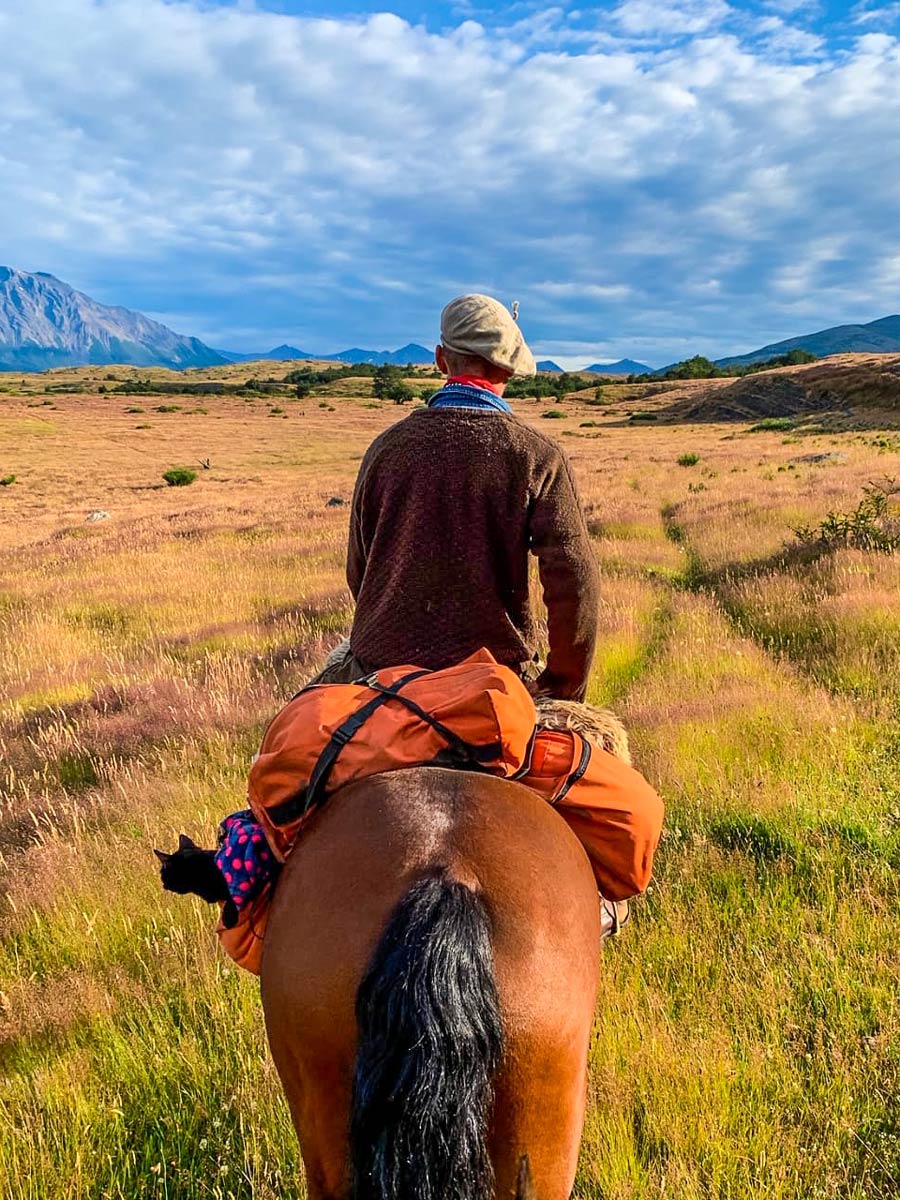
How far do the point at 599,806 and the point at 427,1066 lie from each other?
35.2 inches

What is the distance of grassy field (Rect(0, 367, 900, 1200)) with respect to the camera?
247 centimetres

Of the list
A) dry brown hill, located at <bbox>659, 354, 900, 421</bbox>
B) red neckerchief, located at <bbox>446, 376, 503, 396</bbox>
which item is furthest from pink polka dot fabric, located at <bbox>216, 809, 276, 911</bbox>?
dry brown hill, located at <bbox>659, 354, 900, 421</bbox>

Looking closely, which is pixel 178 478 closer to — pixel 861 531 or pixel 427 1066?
pixel 861 531

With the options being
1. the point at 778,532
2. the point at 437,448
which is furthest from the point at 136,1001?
the point at 778,532

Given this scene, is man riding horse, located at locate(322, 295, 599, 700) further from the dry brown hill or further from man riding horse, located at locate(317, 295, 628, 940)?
the dry brown hill

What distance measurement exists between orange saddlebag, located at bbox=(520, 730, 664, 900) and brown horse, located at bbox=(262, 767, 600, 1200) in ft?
0.82

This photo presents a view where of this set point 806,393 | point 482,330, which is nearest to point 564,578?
point 482,330

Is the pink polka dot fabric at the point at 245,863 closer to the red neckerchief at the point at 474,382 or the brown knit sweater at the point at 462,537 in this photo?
the brown knit sweater at the point at 462,537

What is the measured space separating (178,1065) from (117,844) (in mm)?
1698

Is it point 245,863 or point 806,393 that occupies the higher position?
point 806,393

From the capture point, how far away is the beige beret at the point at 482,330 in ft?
9.20

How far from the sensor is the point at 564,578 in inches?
115

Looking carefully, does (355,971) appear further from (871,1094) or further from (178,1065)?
(871,1094)

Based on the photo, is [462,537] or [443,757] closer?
[443,757]
